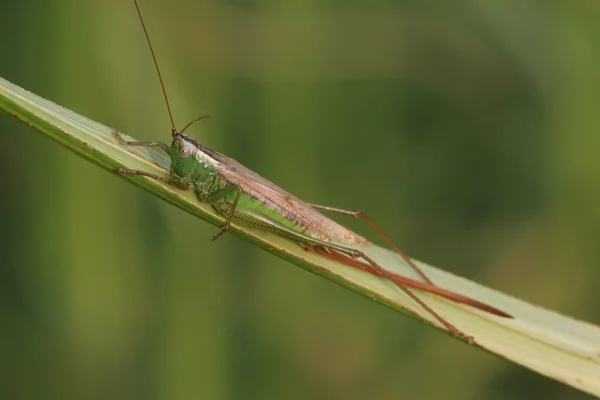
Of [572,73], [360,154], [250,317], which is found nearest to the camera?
[250,317]

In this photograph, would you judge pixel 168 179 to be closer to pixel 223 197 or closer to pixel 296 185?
pixel 223 197

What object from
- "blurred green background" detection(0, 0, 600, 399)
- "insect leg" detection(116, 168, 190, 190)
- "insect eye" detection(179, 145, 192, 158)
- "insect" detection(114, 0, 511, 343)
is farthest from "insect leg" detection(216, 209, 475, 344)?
"blurred green background" detection(0, 0, 600, 399)

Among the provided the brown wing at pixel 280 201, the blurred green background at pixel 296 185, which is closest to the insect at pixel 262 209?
the brown wing at pixel 280 201

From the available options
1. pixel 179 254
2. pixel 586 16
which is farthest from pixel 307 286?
pixel 586 16

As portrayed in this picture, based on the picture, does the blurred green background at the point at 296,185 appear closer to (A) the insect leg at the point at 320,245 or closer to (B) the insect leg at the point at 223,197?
(B) the insect leg at the point at 223,197

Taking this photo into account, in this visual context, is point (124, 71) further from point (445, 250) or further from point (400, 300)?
point (445, 250)

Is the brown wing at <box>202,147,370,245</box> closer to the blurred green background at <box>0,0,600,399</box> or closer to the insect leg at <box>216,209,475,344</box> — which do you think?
the insect leg at <box>216,209,475,344</box>
